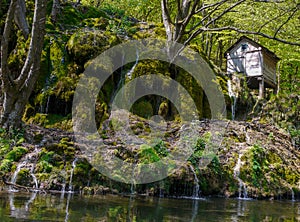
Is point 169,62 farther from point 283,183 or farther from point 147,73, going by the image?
point 283,183

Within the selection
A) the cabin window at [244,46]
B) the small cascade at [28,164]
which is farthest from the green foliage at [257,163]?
the cabin window at [244,46]

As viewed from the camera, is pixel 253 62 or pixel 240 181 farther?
pixel 253 62

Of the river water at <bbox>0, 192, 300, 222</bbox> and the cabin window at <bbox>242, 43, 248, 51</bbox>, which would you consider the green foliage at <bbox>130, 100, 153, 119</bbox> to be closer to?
the river water at <bbox>0, 192, 300, 222</bbox>

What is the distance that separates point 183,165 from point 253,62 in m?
12.1

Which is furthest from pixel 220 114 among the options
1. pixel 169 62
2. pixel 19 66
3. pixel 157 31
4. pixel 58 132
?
pixel 19 66

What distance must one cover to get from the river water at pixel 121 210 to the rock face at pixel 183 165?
0.83 metres

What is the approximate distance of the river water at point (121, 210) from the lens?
199 inches

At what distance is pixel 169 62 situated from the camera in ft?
47.4

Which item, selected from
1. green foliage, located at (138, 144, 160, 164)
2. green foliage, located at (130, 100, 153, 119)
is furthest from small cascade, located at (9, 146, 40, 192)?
green foliage, located at (130, 100, 153, 119)

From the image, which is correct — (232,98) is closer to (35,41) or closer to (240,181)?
(240,181)

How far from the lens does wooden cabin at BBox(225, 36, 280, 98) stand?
63.0 ft

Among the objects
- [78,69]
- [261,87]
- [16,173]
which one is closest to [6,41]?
[16,173]

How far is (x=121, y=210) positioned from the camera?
5.88 m

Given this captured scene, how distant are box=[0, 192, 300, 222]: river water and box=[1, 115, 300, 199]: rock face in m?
0.83
